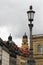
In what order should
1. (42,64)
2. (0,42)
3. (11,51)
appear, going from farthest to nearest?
(42,64), (11,51), (0,42)

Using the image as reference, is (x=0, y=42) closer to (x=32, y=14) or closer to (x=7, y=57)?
(x=7, y=57)

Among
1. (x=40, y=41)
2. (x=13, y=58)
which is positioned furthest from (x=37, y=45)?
(x=13, y=58)

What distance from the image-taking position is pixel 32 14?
15891 mm

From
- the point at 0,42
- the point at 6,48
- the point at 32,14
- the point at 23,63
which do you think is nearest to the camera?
the point at 32,14

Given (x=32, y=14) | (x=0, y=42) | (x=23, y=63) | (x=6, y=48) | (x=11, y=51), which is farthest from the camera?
(x=23, y=63)

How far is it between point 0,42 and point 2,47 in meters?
0.34

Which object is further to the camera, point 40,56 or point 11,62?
point 40,56

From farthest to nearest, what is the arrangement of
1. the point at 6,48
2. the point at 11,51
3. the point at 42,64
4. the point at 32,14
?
the point at 42,64 < the point at 11,51 < the point at 6,48 < the point at 32,14

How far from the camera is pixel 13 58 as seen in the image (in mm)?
20859

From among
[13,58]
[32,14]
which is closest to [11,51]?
[13,58]

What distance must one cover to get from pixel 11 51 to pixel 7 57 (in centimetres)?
161

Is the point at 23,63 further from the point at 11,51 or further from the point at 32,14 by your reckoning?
the point at 32,14

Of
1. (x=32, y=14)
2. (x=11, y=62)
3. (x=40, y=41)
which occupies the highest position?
(x=40, y=41)

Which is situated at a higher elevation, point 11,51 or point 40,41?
point 40,41
